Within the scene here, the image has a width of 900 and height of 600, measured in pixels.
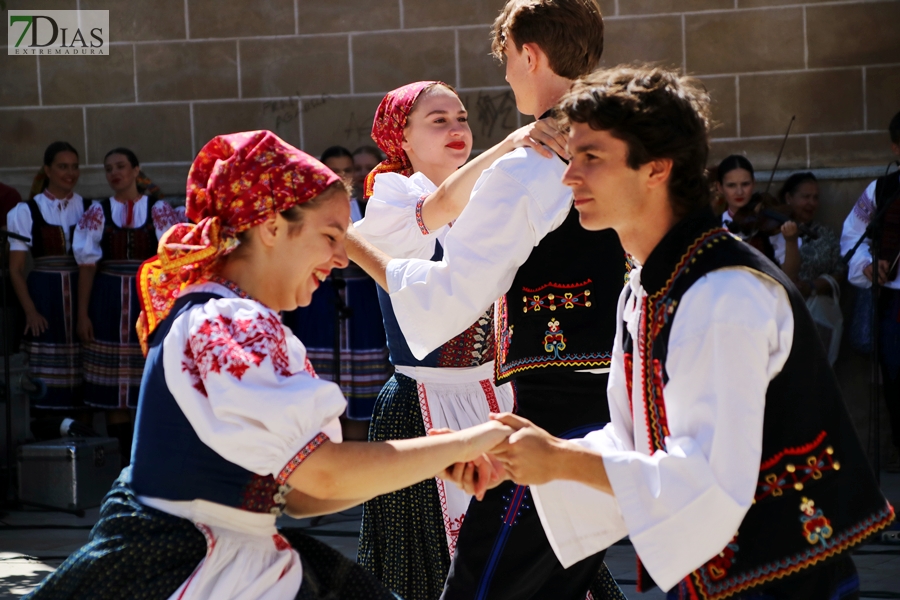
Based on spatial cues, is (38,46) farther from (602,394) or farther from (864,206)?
(602,394)

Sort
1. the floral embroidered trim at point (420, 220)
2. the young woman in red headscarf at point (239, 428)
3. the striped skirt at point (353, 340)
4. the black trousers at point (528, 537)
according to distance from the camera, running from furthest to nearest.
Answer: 1. the striped skirt at point (353, 340)
2. the floral embroidered trim at point (420, 220)
3. the black trousers at point (528, 537)
4. the young woman in red headscarf at point (239, 428)

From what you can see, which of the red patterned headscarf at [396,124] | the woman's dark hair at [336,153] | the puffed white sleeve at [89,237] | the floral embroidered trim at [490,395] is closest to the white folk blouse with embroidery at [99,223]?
the puffed white sleeve at [89,237]

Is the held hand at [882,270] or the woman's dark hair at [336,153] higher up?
the woman's dark hair at [336,153]

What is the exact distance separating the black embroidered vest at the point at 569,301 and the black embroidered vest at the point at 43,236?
5.50 metres

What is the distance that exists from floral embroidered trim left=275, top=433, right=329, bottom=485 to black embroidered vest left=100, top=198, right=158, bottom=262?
5841mm

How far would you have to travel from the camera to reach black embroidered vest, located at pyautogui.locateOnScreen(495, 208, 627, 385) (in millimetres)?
3025

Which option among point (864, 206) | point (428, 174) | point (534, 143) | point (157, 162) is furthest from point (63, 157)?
point (534, 143)

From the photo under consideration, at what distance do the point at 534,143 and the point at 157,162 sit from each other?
6.24 meters

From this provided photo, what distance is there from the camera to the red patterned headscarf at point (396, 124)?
13.8ft

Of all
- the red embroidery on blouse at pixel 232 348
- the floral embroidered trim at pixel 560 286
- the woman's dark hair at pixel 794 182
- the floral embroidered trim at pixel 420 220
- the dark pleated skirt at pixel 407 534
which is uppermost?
the woman's dark hair at pixel 794 182

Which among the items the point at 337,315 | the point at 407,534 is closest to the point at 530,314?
the point at 407,534

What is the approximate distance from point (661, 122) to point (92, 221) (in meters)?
Answer: 6.11

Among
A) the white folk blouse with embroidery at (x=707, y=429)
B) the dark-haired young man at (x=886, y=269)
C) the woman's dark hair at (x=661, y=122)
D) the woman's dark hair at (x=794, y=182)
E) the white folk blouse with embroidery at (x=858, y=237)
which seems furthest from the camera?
the woman's dark hair at (x=794, y=182)

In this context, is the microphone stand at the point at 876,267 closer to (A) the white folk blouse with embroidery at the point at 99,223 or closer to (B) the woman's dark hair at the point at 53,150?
(A) the white folk blouse with embroidery at the point at 99,223
